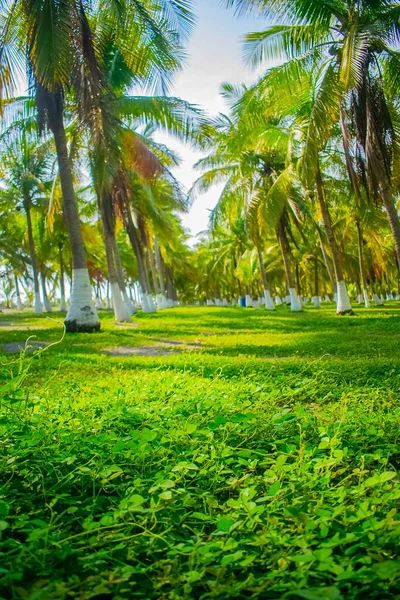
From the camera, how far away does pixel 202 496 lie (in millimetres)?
2051

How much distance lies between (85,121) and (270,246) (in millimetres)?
21674

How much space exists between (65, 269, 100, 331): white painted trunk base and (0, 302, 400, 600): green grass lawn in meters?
7.02

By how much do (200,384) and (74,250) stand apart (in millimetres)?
7760

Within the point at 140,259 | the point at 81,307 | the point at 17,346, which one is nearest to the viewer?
the point at 17,346

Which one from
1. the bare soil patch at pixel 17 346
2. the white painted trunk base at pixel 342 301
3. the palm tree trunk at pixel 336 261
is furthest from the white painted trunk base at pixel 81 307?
the white painted trunk base at pixel 342 301

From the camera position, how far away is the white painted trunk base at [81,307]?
1108cm

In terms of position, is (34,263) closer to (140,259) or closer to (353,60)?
(140,259)

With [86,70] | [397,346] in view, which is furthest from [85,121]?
[397,346]

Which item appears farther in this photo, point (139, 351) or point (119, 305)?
point (119, 305)

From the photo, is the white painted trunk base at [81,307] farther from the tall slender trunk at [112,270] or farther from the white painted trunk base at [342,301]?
the white painted trunk base at [342,301]

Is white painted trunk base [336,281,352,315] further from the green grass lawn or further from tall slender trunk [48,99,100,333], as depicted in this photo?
the green grass lawn

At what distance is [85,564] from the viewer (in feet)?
5.10

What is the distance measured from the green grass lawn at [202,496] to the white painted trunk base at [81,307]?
7.02 m

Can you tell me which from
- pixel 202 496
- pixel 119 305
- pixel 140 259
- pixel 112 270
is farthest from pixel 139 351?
pixel 140 259
